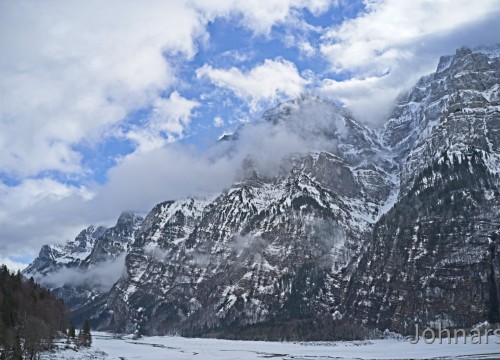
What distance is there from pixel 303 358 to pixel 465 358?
47608 millimetres

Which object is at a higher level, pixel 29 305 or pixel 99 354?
pixel 29 305

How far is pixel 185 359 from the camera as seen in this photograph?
456 feet

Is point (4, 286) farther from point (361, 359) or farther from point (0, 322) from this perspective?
point (361, 359)

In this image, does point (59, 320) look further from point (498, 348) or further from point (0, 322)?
point (498, 348)

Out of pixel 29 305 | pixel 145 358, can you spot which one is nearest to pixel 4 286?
pixel 29 305

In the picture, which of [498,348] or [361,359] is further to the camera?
[361,359]

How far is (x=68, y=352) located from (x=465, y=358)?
280 feet

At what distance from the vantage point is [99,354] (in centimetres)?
13675

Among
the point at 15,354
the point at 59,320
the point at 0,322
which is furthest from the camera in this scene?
the point at 59,320

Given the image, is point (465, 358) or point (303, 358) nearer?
point (465, 358)

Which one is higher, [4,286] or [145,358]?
[4,286]

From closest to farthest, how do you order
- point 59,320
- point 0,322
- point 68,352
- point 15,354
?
point 15,354
point 0,322
point 68,352
point 59,320

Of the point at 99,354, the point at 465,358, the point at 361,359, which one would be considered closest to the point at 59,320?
the point at 99,354

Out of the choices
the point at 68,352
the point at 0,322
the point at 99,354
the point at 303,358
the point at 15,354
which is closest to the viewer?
the point at 15,354
